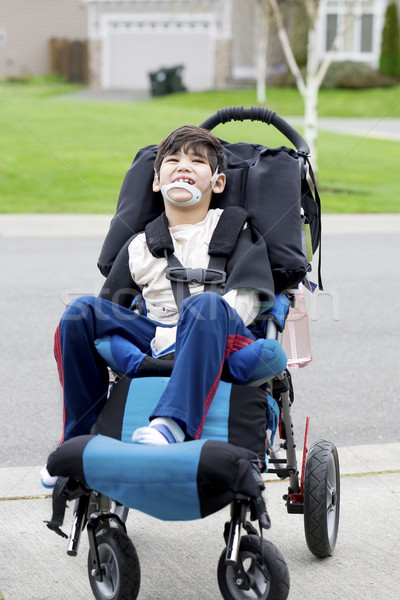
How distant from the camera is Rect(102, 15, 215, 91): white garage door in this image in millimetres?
36938

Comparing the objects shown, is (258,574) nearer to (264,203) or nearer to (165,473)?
(165,473)

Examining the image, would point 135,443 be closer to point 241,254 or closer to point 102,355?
point 102,355

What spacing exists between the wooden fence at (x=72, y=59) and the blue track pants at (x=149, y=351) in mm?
37038

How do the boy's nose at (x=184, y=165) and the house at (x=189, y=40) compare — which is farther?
the house at (x=189, y=40)

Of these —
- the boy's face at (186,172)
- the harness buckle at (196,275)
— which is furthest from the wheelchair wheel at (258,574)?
the boy's face at (186,172)

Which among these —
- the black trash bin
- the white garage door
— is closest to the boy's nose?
the black trash bin

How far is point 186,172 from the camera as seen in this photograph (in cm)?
375

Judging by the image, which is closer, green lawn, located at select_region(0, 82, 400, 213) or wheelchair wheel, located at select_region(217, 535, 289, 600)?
wheelchair wheel, located at select_region(217, 535, 289, 600)

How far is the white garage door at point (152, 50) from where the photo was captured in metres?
36.9

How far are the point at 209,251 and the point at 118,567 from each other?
1.35 metres

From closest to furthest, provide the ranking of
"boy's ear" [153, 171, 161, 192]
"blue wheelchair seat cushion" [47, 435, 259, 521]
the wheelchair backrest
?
"blue wheelchair seat cushion" [47, 435, 259, 521]
the wheelchair backrest
"boy's ear" [153, 171, 161, 192]

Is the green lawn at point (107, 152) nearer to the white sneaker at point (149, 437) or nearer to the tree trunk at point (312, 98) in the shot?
the tree trunk at point (312, 98)

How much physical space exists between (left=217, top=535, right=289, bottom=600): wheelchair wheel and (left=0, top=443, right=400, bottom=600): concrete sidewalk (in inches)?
10.9

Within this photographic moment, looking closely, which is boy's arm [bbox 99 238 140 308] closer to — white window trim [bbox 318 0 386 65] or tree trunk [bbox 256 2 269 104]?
tree trunk [bbox 256 2 269 104]
